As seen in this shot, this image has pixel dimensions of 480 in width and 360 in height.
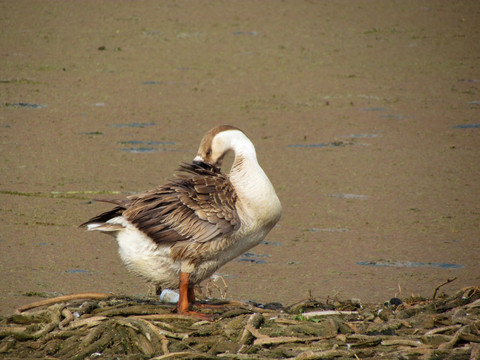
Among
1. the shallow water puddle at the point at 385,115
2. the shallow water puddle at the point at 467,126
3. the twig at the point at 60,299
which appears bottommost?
the twig at the point at 60,299

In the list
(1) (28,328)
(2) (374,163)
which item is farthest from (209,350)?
(2) (374,163)

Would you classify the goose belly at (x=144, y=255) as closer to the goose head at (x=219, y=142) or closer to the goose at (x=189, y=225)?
the goose at (x=189, y=225)

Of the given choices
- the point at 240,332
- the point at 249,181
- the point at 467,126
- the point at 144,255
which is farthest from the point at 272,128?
the point at 240,332

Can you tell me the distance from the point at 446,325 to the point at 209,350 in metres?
1.68

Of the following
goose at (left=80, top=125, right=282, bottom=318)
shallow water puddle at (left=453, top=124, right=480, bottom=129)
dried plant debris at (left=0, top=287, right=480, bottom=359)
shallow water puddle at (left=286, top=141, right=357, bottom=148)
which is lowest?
dried plant debris at (left=0, top=287, right=480, bottom=359)

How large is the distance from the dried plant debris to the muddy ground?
68 centimetres

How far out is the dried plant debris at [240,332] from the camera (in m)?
5.23

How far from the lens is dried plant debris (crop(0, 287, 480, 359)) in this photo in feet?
17.2

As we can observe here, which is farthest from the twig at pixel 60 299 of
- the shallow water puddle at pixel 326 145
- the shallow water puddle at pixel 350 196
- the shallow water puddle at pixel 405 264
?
the shallow water puddle at pixel 326 145

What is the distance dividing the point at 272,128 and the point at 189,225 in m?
5.70

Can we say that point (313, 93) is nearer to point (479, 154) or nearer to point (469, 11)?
point (479, 154)

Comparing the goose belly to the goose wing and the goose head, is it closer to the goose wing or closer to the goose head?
the goose wing

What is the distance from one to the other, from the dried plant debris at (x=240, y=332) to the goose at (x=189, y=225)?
0.99 ft

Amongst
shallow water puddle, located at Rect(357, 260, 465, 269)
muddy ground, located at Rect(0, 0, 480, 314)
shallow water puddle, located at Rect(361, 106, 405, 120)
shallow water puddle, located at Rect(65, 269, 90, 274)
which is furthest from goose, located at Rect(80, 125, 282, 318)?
shallow water puddle, located at Rect(361, 106, 405, 120)
